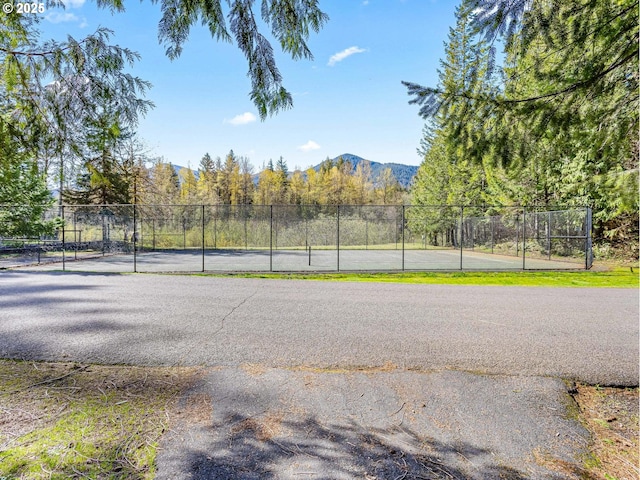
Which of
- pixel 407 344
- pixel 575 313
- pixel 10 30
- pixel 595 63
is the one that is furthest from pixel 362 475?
pixel 575 313

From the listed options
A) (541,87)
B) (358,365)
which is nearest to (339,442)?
(358,365)

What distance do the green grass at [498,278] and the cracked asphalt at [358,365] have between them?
86.6 inches

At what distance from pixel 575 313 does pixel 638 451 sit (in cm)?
410

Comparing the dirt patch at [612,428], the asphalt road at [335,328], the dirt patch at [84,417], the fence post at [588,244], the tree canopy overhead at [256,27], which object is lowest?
the dirt patch at [612,428]

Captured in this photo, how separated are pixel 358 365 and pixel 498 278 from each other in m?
8.53

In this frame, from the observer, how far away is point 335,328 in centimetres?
491

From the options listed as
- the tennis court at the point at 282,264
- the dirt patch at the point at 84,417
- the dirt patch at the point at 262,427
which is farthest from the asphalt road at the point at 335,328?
the tennis court at the point at 282,264

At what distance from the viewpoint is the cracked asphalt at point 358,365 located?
2.17 m

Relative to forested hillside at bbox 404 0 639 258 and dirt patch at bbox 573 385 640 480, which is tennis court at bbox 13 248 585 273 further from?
dirt patch at bbox 573 385 640 480

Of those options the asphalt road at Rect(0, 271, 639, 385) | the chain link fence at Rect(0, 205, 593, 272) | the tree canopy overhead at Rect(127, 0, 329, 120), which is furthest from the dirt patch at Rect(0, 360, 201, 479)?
the chain link fence at Rect(0, 205, 593, 272)

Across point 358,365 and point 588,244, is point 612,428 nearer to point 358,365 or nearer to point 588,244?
A: point 358,365

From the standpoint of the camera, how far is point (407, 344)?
426 cm

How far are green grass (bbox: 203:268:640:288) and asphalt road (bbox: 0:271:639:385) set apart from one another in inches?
54.1

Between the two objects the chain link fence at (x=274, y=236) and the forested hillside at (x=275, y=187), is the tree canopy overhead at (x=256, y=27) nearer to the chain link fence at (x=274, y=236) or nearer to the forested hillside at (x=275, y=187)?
the chain link fence at (x=274, y=236)
